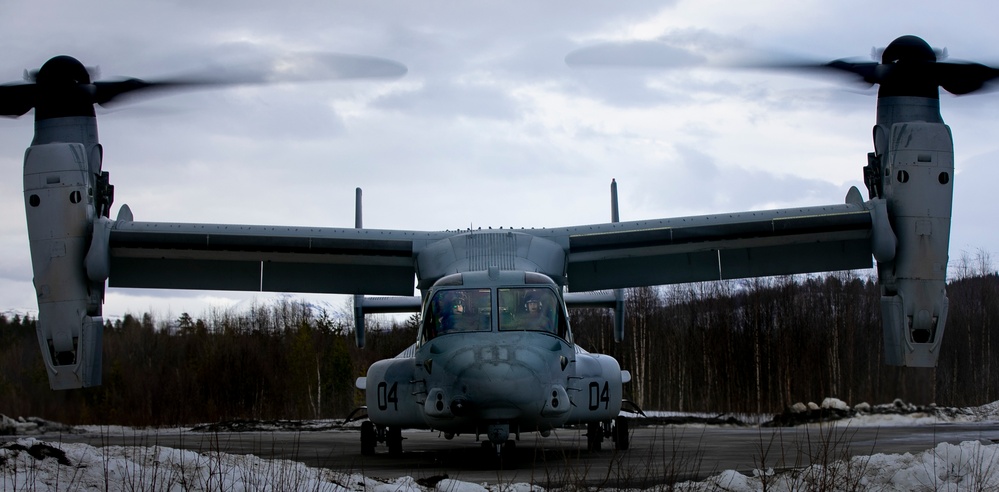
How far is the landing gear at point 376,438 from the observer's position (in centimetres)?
1428

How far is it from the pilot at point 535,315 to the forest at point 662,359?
963 centimetres

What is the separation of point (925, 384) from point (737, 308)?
22262mm

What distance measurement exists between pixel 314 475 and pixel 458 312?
131 inches

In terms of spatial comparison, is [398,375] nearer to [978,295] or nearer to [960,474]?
[960,474]

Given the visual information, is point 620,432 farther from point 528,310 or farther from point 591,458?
point 528,310

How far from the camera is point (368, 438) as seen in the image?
14773 millimetres

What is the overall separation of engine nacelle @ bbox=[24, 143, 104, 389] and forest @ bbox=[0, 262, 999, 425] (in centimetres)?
644

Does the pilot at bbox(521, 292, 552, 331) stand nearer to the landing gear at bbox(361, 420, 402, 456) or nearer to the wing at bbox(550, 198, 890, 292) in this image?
the wing at bbox(550, 198, 890, 292)

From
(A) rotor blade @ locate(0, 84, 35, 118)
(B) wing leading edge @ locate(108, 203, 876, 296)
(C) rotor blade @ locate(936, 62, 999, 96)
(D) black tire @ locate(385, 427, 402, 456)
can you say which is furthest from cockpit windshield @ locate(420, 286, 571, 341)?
(A) rotor blade @ locate(0, 84, 35, 118)

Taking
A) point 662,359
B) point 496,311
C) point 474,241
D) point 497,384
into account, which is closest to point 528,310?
point 496,311

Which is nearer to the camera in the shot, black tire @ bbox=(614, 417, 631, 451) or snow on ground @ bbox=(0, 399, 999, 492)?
snow on ground @ bbox=(0, 399, 999, 492)

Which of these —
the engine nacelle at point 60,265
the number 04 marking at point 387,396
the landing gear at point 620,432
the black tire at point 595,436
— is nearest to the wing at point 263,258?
the engine nacelle at point 60,265

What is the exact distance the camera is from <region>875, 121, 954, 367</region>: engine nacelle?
1462cm

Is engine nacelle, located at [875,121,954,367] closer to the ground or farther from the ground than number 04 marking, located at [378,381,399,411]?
farther from the ground
